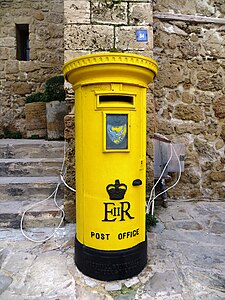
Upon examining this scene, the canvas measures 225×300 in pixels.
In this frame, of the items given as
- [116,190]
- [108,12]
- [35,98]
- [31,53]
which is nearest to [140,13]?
[108,12]

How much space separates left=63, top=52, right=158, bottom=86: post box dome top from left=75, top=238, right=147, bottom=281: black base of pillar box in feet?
3.99

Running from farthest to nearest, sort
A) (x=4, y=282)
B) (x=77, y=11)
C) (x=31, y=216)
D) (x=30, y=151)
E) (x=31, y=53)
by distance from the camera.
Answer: (x=31, y=53) → (x=30, y=151) → (x=31, y=216) → (x=77, y=11) → (x=4, y=282)

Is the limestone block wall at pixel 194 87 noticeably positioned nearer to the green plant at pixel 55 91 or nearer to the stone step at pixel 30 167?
the stone step at pixel 30 167

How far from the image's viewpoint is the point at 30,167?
3.45 metres

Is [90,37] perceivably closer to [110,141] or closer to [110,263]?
[110,141]

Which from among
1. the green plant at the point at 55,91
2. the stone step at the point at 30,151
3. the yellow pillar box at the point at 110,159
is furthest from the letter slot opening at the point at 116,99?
the green plant at the point at 55,91

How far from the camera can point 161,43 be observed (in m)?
3.54

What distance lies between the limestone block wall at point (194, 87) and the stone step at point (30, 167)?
1577 mm

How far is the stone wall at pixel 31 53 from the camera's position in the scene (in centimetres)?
553

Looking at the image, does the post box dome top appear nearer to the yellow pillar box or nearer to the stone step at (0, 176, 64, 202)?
the yellow pillar box

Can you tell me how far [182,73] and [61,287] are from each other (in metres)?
3.06

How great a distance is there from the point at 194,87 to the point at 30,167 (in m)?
2.56

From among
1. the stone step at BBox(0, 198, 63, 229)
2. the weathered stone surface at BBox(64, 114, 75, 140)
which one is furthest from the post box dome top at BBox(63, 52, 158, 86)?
the stone step at BBox(0, 198, 63, 229)

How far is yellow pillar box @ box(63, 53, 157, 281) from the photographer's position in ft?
5.67
